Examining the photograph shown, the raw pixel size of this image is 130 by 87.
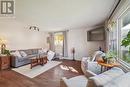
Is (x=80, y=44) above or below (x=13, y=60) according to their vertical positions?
above

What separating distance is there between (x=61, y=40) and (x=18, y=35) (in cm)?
307

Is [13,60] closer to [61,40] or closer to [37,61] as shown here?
[37,61]

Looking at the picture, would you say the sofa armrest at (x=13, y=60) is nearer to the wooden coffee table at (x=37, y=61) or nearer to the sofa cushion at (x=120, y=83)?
the wooden coffee table at (x=37, y=61)

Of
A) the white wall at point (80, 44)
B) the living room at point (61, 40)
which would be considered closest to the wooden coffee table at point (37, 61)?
the living room at point (61, 40)

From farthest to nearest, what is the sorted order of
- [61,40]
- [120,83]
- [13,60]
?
[61,40], [13,60], [120,83]

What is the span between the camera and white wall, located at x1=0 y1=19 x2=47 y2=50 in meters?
6.07

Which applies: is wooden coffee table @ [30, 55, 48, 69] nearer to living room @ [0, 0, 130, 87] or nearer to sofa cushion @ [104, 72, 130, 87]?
living room @ [0, 0, 130, 87]

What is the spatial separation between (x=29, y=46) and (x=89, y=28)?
401cm

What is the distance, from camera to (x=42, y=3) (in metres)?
3.40

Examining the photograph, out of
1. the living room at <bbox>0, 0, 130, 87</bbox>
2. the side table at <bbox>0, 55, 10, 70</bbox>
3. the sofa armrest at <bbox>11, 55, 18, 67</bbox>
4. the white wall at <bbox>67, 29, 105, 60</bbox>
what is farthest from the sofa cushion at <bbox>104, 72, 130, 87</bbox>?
the white wall at <bbox>67, 29, 105, 60</bbox>

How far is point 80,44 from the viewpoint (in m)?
7.83

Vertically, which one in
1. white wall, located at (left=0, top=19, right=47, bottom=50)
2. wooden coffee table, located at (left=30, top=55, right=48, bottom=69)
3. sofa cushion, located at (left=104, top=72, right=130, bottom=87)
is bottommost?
wooden coffee table, located at (left=30, top=55, right=48, bottom=69)

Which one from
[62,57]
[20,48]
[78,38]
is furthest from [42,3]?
[62,57]

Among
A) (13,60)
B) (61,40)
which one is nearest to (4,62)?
(13,60)
